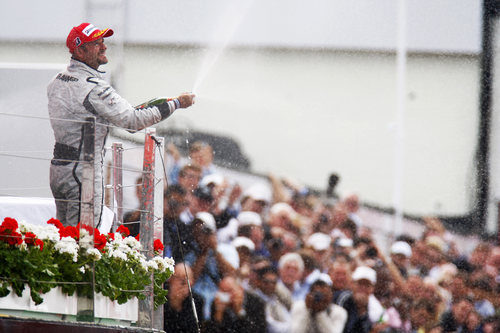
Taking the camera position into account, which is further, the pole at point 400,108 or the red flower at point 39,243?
the pole at point 400,108

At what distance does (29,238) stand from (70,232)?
20cm

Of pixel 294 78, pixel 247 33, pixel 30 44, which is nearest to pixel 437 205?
pixel 294 78

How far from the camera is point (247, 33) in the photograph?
685 cm

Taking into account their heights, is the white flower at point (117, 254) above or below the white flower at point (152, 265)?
above

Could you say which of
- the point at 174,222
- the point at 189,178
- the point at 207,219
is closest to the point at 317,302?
the point at 207,219

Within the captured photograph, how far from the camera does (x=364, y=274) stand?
6.01 meters

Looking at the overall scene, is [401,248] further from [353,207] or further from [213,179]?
[213,179]

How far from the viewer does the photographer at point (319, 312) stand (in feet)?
18.6

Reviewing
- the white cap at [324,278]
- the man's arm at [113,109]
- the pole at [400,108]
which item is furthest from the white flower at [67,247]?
the pole at [400,108]

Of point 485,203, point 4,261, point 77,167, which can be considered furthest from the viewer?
point 485,203

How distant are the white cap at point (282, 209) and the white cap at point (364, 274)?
595 millimetres

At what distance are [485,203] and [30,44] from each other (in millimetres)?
3268

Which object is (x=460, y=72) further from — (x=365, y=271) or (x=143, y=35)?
(x=143, y=35)

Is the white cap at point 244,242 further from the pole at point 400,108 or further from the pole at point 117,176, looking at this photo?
the pole at point 117,176
